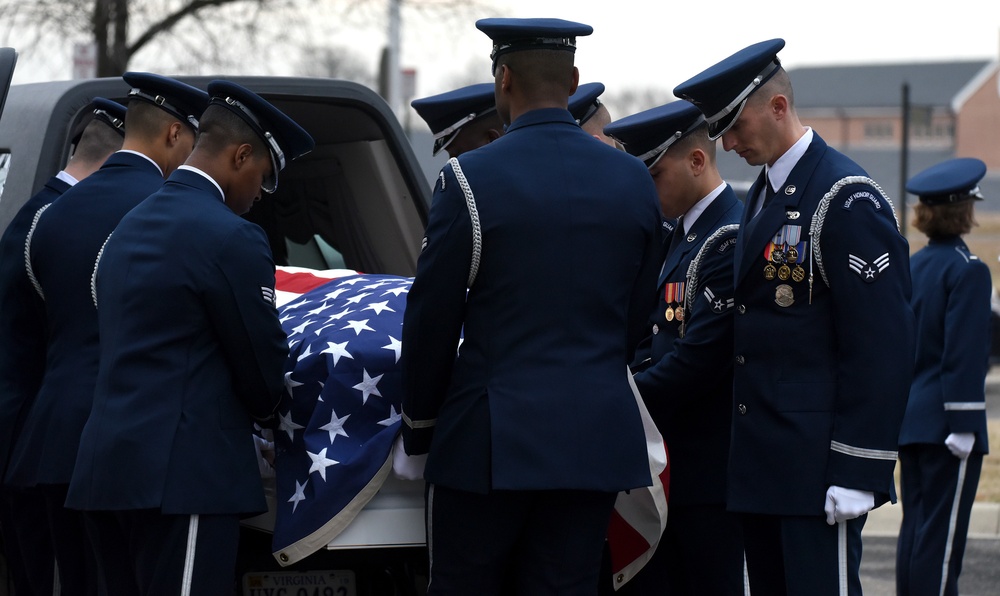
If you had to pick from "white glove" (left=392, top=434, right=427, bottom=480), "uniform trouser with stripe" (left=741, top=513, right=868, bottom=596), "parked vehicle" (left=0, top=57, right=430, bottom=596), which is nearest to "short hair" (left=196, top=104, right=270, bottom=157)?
"parked vehicle" (left=0, top=57, right=430, bottom=596)

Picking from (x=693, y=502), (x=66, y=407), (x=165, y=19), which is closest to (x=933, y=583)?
(x=693, y=502)

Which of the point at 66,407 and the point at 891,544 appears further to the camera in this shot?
the point at 891,544

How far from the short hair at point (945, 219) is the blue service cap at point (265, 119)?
317 cm

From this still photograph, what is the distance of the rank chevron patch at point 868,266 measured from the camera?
137 inches

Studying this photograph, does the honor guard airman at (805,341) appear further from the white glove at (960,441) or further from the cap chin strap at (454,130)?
the white glove at (960,441)

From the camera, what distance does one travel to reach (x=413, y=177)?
5453 millimetres

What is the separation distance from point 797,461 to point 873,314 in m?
0.44

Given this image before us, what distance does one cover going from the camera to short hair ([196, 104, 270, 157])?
367cm

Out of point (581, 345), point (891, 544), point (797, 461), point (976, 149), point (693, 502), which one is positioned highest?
point (581, 345)

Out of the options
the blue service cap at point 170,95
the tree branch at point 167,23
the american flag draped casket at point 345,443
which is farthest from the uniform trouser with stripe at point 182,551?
the tree branch at point 167,23

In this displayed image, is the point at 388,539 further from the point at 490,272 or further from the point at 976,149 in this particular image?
the point at 976,149

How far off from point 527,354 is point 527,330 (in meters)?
0.06

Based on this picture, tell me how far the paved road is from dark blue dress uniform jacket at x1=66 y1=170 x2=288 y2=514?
13.1 ft

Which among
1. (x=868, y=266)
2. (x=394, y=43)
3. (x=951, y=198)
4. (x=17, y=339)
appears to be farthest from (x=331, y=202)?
(x=394, y=43)
